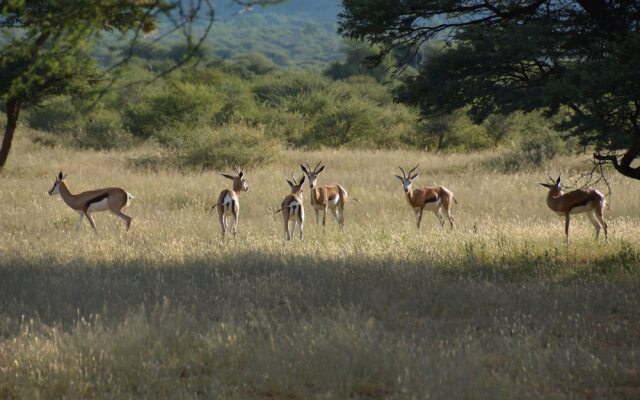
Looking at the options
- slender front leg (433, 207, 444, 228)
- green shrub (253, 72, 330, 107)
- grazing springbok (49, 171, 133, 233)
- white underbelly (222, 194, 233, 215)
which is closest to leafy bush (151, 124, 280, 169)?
grazing springbok (49, 171, 133, 233)

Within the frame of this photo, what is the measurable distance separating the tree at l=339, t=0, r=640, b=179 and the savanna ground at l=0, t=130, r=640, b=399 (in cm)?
168

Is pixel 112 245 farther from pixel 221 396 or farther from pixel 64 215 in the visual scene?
pixel 221 396

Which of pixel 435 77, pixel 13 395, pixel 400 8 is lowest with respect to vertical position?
pixel 13 395

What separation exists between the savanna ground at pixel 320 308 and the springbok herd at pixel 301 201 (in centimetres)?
32

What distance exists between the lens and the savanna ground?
5.45m

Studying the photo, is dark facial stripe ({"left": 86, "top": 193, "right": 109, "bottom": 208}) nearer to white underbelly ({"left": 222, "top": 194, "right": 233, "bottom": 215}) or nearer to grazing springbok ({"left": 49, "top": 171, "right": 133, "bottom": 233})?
grazing springbok ({"left": 49, "top": 171, "right": 133, "bottom": 233})

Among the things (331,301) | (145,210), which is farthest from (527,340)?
(145,210)

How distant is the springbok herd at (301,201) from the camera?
10914 mm

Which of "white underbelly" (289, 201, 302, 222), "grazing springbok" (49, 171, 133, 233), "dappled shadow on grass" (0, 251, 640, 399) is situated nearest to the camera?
"dappled shadow on grass" (0, 251, 640, 399)

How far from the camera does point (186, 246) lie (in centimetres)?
1081

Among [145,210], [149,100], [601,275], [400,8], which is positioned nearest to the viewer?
[601,275]

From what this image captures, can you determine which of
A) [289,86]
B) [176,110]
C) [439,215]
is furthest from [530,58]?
[289,86]

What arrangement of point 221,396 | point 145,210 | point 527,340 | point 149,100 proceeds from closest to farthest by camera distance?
point 221,396 → point 527,340 → point 145,210 → point 149,100

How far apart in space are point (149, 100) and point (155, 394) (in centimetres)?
2969
